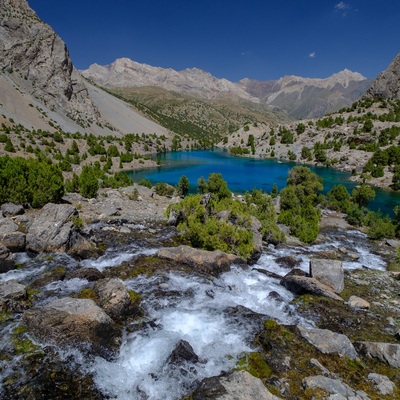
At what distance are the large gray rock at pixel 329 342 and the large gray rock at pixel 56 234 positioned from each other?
17.4 meters

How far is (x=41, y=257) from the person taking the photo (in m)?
22.9

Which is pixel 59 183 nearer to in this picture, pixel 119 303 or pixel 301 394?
pixel 119 303

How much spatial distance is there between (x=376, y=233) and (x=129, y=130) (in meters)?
163

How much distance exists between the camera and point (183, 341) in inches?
560

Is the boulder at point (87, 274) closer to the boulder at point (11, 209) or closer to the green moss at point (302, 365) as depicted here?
the green moss at point (302, 365)

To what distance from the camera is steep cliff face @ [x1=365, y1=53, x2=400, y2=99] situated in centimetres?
15862

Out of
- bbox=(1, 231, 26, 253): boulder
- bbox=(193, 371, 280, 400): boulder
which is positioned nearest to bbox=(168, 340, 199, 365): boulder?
bbox=(193, 371, 280, 400): boulder

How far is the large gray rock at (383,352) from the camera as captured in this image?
14047 millimetres

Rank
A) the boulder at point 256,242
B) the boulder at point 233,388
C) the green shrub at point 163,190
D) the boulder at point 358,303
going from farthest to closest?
the green shrub at point 163,190, the boulder at point 256,242, the boulder at point 358,303, the boulder at point 233,388

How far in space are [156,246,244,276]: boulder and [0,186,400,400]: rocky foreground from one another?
8 cm

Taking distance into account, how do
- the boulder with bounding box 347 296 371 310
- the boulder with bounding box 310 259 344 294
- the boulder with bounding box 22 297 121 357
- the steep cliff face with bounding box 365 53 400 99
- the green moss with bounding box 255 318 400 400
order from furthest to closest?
1. the steep cliff face with bounding box 365 53 400 99
2. the boulder with bounding box 310 259 344 294
3. the boulder with bounding box 347 296 371 310
4. the boulder with bounding box 22 297 121 357
5. the green moss with bounding box 255 318 400 400

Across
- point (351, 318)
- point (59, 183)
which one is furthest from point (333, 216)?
point (59, 183)

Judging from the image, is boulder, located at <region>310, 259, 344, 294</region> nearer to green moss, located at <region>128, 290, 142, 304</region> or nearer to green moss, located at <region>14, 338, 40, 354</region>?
green moss, located at <region>128, 290, 142, 304</region>

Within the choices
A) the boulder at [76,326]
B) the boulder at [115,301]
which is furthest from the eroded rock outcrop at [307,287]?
the boulder at [76,326]
